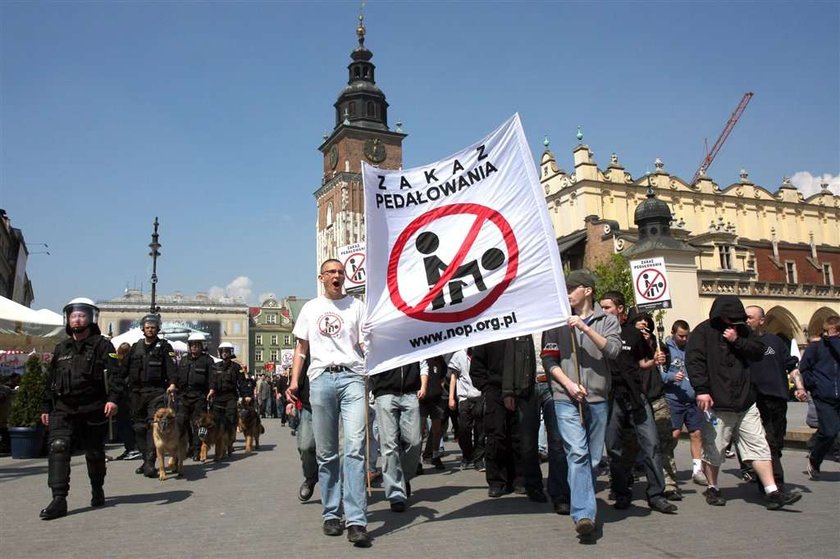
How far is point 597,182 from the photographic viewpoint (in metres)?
53.6

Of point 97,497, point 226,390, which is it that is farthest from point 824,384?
point 226,390

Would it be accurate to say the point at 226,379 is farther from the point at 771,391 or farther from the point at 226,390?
the point at 771,391

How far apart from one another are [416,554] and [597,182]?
51.3 m

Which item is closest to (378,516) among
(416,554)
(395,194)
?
(416,554)

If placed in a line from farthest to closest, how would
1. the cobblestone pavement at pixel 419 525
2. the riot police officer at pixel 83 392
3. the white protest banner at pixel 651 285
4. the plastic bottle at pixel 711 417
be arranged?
1. the white protest banner at pixel 651 285
2. the riot police officer at pixel 83 392
3. the plastic bottle at pixel 711 417
4. the cobblestone pavement at pixel 419 525

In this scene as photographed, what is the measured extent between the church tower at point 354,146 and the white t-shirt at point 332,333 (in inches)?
2903

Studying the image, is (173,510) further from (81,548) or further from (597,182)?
(597,182)

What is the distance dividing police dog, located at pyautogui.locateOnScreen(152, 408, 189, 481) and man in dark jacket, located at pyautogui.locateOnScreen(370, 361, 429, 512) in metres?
4.07

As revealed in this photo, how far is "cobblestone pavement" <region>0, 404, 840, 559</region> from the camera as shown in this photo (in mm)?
5184

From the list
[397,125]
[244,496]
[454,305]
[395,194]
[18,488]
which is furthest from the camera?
[397,125]

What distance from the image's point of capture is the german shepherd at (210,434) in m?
11.8

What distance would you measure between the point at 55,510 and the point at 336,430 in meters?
3.13

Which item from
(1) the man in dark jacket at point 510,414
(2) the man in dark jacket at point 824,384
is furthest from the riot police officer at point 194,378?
(2) the man in dark jacket at point 824,384

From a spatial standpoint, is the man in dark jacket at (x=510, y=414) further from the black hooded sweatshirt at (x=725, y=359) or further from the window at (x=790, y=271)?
the window at (x=790, y=271)
